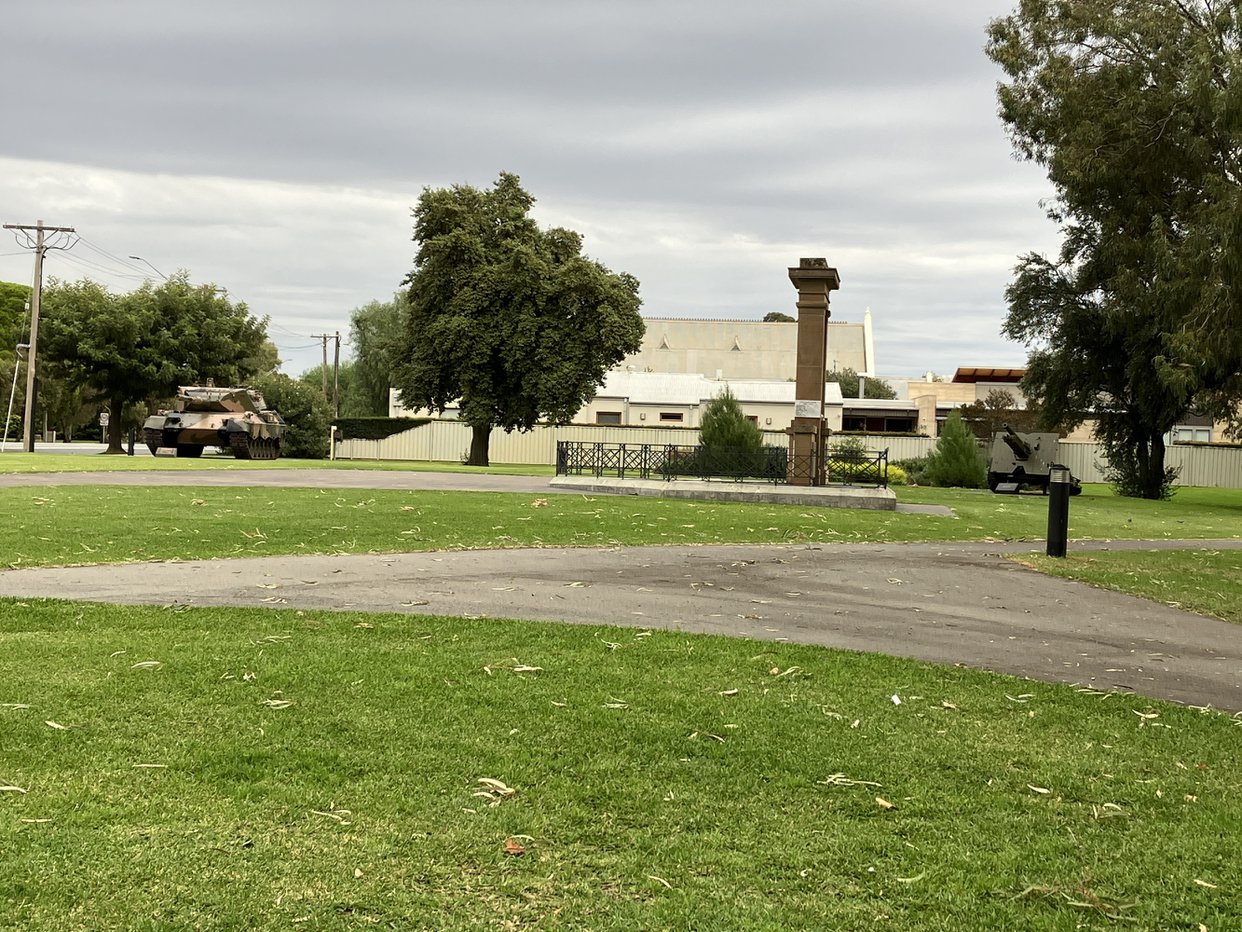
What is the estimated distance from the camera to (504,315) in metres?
39.7

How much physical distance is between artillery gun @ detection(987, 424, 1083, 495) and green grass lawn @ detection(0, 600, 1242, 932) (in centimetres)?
2888

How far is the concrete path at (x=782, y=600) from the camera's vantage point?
6840mm

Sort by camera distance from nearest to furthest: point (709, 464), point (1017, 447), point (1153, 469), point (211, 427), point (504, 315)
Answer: point (709, 464) < point (1017, 447) < point (1153, 469) < point (211, 427) < point (504, 315)

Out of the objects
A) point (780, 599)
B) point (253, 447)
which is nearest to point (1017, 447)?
point (253, 447)

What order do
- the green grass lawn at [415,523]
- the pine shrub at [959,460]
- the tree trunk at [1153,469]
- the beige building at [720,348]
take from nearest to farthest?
the green grass lawn at [415,523] < the tree trunk at [1153,469] < the pine shrub at [959,460] < the beige building at [720,348]

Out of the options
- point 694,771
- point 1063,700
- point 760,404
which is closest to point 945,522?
point 1063,700

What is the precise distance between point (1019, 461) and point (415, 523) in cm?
2443

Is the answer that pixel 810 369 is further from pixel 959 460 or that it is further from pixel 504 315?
pixel 504 315

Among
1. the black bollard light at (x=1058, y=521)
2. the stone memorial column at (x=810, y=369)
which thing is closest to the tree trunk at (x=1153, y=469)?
the stone memorial column at (x=810, y=369)

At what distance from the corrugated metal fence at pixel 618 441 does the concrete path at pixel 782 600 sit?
34.8m

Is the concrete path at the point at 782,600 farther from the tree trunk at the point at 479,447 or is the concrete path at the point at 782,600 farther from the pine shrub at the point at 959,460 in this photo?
the tree trunk at the point at 479,447

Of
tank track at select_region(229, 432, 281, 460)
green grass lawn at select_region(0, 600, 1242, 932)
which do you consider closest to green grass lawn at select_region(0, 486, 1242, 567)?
green grass lawn at select_region(0, 600, 1242, 932)

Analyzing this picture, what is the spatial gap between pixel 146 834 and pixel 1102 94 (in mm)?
29313

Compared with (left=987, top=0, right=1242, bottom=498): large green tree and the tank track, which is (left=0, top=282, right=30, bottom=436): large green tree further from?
(left=987, top=0, right=1242, bottom=498): large green tree
